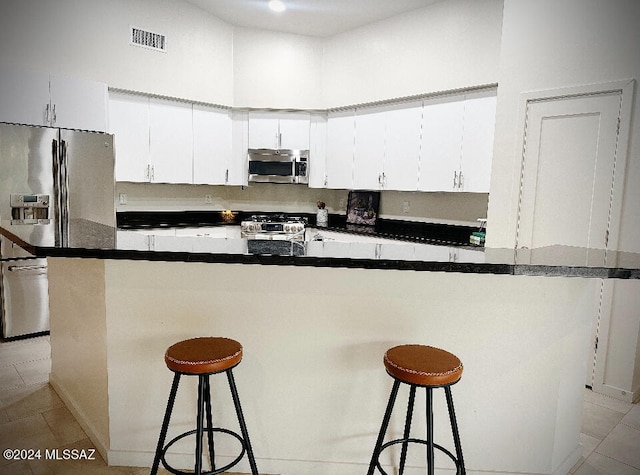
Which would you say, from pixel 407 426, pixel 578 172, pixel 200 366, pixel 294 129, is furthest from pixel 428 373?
pixel 294 129

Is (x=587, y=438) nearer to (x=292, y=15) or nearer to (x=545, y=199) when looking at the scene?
(x=545, y=199)

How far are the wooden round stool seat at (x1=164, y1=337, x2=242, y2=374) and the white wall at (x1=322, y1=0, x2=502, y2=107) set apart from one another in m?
3.18

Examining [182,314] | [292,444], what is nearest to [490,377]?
[292,444]

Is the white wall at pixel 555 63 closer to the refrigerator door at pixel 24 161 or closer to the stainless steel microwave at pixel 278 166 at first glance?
the stainless steel microwave at pixel 278 166

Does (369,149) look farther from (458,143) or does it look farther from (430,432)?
(430,432)

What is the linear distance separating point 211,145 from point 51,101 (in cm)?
168

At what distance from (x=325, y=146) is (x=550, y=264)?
3704 millimetres

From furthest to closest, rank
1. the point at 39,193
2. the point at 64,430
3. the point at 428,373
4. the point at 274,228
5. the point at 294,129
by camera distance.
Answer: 1. the point at 294,129
2. the point at 274,228
3. the point at 39,193
4. the point at 64,430
5. the point at 428,373

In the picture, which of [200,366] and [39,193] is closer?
[200,366]

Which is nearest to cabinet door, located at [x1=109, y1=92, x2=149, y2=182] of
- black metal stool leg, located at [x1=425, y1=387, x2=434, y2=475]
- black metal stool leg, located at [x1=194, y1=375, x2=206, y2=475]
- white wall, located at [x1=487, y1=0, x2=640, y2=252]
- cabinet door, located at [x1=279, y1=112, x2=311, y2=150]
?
cabinet door, located at [x1=279, y1=112, x2=311, y2=150]

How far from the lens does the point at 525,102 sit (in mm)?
3330

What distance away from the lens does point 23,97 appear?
357 cm

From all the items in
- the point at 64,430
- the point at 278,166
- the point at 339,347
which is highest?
the point at 278,166

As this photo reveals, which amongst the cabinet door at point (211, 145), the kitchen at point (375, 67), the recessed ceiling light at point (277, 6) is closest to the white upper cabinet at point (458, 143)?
the kitchen at point (375, 67)
